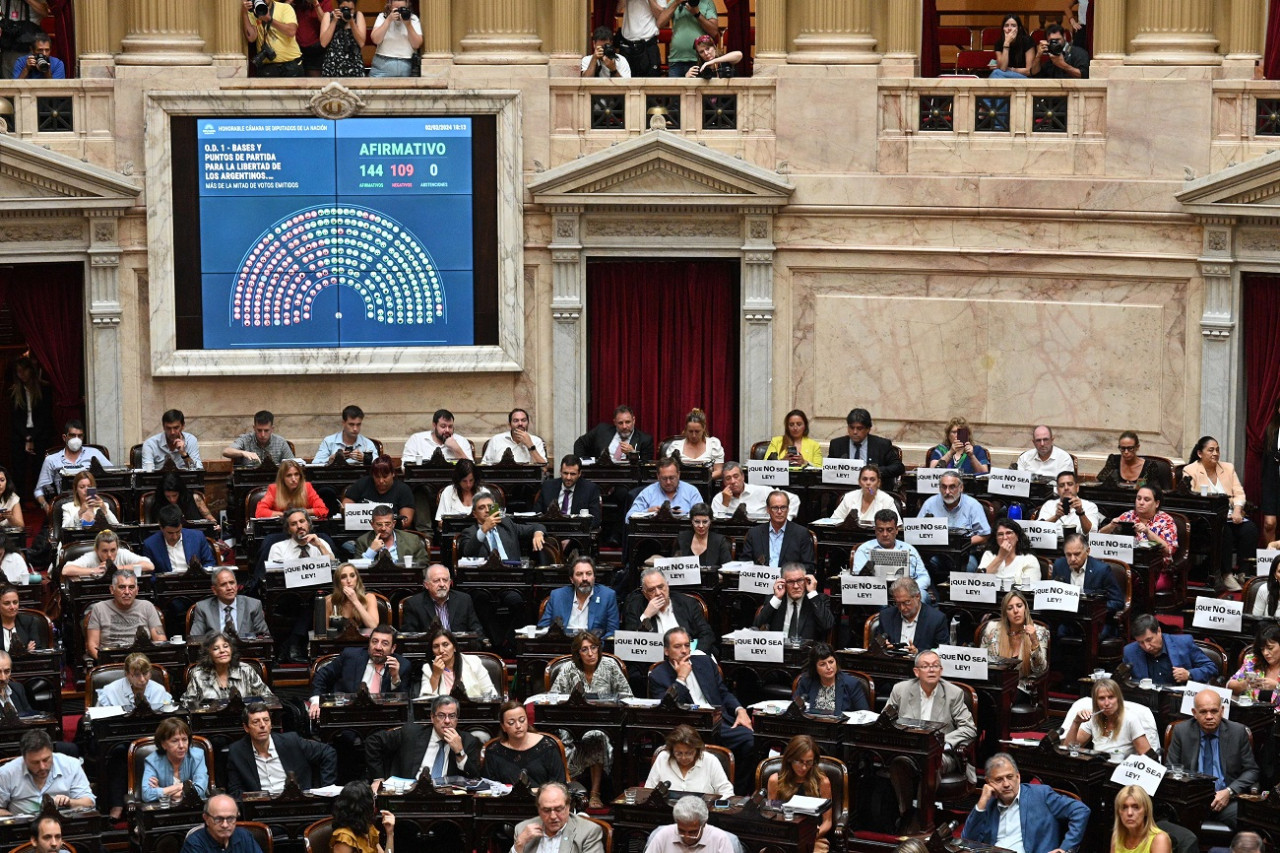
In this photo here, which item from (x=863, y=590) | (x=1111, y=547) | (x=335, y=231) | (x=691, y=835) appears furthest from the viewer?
(x=335, y=231)

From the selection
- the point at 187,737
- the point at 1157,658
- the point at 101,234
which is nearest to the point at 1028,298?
the point at 1157,658

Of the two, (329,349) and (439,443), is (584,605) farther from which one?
(329,349)

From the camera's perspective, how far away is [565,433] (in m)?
20.8

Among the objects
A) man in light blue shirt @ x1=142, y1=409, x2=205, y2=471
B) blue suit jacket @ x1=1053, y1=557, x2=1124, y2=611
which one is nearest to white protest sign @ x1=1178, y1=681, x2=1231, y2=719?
blue suit jacket @ x1=1053, y1=557, x2=1124, y2=611

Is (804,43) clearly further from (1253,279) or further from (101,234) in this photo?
(101,234)

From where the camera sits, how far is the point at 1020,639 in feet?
48.3

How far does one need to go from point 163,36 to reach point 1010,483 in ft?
28.5

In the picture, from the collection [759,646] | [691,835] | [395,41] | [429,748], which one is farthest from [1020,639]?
[395,41]

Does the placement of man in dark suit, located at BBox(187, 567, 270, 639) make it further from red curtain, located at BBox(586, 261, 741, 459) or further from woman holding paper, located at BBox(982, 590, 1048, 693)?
red curtain, located at BBox(586, 261, 741, 459)

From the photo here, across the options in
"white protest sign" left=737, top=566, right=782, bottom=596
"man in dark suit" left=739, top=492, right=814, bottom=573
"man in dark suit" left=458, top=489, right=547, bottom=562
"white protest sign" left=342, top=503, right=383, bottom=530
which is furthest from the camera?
"white protest sign" left=342, top=503, right=383, bottom=530

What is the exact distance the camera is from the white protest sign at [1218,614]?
14.8 meters

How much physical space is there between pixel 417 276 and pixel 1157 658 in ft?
28.6

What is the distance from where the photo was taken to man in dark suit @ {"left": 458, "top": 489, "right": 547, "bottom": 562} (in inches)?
664

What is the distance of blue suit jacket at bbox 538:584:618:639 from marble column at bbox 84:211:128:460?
6191mm
